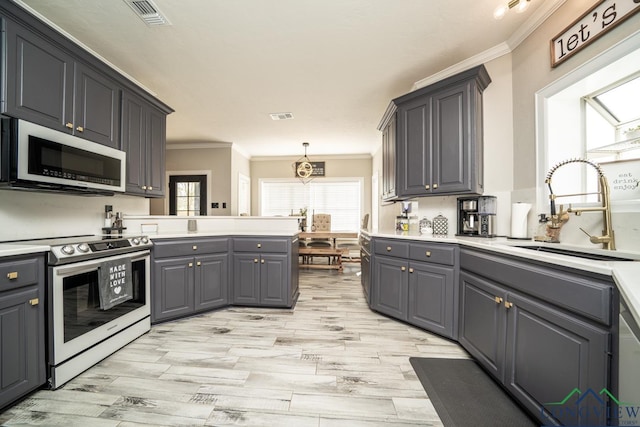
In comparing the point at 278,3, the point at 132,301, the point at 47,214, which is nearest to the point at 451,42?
the point at 278,3

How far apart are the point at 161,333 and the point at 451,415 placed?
8.07 ft

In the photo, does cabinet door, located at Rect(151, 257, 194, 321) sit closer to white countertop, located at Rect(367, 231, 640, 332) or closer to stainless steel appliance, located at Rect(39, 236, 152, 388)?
stainless steel appliance, located at Rect(39, 236, 152, 388)

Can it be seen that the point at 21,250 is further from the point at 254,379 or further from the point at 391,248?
the point at 391,248

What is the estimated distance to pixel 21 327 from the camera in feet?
4.70

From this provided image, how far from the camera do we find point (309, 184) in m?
6.80

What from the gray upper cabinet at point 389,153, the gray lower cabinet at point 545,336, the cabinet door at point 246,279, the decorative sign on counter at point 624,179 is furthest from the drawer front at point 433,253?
the cabinet door at point 246,279

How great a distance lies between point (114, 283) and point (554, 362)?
2921 millimetres

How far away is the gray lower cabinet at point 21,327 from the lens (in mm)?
1359

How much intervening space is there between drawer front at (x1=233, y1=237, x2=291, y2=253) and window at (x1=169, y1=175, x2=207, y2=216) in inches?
126

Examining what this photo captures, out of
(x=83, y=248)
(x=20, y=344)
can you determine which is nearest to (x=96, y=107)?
(x=83, y=248)

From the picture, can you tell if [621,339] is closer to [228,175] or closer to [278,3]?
[278,3]

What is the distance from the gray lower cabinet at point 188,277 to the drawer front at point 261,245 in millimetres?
163

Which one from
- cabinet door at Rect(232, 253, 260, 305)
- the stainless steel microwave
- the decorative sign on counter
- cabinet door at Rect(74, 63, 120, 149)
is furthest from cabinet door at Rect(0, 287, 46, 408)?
the decorative sign on counter

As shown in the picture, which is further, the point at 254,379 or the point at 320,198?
the point at 320,198
